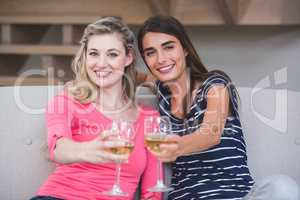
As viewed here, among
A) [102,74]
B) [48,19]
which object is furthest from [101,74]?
[48,19]

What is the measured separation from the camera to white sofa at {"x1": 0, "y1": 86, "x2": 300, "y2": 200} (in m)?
2.21

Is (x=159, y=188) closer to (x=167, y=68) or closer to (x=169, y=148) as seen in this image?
(x=169, y=148)

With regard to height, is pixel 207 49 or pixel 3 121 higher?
pixel 207 49

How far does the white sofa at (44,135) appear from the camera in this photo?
2.21m

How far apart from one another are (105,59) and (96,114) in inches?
7.5

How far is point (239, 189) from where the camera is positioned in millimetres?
2014

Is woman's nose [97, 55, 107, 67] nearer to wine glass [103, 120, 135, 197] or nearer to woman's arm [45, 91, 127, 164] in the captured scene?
woman's arm [45, 91, 127, 164]

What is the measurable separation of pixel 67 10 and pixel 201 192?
208 centimetres

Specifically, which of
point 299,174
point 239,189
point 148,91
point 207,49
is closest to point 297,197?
point 239,189

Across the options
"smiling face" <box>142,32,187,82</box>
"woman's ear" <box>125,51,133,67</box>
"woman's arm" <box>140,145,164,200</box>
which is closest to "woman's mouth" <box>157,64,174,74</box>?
"smiling face" <box>142,32,187,82</box>

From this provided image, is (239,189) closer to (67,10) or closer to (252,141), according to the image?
(252,141)

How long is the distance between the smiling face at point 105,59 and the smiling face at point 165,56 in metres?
0.12

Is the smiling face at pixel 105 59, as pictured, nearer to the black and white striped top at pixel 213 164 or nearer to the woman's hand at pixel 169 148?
the black and white striped top at pixel 213 164

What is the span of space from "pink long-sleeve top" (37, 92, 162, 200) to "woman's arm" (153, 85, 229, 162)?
0.76 feet
